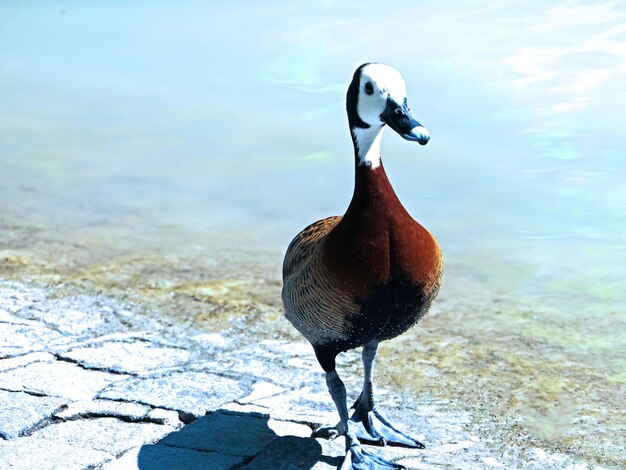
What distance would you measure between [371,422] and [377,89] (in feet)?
4.51

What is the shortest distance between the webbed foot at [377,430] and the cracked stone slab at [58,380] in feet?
3.65

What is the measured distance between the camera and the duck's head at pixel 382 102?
3326 mm

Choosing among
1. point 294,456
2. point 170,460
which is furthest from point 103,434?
point 294,456

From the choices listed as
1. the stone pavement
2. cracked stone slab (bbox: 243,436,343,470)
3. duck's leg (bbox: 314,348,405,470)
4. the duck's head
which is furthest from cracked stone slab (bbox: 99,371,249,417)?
the duck's head

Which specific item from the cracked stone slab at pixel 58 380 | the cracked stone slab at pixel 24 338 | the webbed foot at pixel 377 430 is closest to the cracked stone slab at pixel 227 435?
the webbed foot at pixel 377 430

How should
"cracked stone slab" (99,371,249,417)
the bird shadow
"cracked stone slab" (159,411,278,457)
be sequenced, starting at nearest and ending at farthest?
the bird shadow → "cracked stone slab" (159,411,278,457) → "cracked stone slab" (99,371,249,417)

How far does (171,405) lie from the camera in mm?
4180

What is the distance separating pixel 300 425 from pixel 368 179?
1.14 m

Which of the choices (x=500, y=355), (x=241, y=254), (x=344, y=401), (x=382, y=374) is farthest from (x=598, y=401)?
(x=241, y=254)

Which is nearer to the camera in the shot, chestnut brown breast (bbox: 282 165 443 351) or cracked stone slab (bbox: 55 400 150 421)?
chestnut brown breast (bbox: 282 165 443 351)

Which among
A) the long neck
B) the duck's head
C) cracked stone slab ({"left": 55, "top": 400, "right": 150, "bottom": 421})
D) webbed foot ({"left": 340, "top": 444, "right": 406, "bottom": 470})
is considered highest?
the duck's head

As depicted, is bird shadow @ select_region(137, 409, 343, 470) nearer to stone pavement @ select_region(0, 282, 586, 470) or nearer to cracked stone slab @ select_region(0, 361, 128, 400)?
stone pavement @ select_region(0, 282, 586, 470)

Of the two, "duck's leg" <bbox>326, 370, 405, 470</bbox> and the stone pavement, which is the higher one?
"duck's leg" <bbox>326, 370, 405, 470</bbox>

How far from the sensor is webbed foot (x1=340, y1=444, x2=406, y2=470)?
12.0 feet
